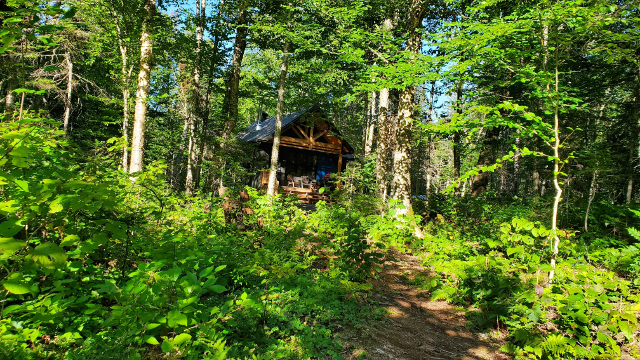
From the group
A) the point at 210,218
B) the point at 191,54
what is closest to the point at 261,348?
the point at 210,218

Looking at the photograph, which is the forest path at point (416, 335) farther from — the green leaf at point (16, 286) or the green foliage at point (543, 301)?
the green leaf at point (16, 286)

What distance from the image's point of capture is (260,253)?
4.07 meters

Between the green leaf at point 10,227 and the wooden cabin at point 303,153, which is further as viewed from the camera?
the wooden cabin at point 303,153

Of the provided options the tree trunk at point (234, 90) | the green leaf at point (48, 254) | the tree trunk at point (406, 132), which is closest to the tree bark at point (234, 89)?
the tree trunk at point (234, 90)

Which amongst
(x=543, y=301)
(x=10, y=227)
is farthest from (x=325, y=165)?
(x=10, y=227)

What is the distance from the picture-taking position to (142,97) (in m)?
7.40

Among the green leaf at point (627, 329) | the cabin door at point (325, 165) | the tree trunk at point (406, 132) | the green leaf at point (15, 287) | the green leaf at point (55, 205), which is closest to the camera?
the green leaf at point (15, 287)

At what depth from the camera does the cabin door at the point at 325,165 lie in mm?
20094

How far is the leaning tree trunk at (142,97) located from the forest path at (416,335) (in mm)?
6728

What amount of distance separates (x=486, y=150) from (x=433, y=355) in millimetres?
10490

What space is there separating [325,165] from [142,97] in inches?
550

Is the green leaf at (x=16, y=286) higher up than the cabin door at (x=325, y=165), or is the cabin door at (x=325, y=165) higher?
the cabin door at (x=325, y=165)

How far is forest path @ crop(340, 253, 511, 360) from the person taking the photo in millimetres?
3314

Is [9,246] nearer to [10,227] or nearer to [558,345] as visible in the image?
[10,227]
